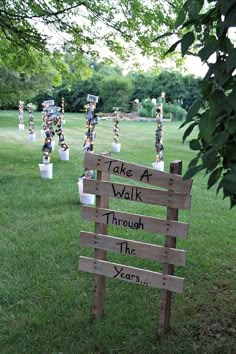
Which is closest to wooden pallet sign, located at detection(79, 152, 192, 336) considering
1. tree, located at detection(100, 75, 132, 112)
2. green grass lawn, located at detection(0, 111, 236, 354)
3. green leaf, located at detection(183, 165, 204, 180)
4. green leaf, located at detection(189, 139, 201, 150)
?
green grass lawn, located at detection(0, 111, 236, 354)

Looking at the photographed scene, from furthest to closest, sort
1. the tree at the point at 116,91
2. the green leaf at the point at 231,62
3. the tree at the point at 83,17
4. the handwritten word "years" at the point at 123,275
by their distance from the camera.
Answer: the tree at the point at 116,91 → the tree at the point at 83,17 → the handwritten word "years" at the point at 123,275 → the green leaf at the point at 231,62

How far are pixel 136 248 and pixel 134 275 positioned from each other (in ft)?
0.64

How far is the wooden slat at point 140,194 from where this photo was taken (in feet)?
9.59

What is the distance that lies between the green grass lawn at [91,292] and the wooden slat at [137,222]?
2.43ft

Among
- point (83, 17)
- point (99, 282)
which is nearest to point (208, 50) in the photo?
point (99, 282)

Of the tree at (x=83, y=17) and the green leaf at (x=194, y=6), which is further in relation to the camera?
the tree at (x=83, y=17)

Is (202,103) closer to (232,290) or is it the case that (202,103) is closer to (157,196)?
(157,196)

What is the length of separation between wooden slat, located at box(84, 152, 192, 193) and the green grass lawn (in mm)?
1049

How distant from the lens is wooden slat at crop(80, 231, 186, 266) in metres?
2.96

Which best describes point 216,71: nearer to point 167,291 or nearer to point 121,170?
point 121,170

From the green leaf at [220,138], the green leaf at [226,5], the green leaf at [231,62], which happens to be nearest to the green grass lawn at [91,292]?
the green leaf at [220,138]

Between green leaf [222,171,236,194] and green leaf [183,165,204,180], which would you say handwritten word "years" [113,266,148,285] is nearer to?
green leaf [183,165,204,180]

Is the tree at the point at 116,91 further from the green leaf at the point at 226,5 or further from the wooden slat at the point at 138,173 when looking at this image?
the green leaf at the point at 226,5

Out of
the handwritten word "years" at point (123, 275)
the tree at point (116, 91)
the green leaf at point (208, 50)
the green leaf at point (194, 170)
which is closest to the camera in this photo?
the green leaf at point (208, 50)
